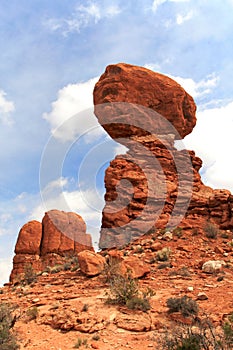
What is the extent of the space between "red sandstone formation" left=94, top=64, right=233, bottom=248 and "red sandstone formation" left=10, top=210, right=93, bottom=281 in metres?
15.9

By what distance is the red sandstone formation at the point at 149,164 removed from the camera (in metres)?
20.9

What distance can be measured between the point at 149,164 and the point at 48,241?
2043cm

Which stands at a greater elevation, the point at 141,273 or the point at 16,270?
the point at 16,270

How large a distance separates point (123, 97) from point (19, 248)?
22.1 metres

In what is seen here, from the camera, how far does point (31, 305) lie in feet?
37.8

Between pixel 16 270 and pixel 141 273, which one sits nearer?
pixel 141 273

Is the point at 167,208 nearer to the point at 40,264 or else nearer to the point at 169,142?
the point at 169,142

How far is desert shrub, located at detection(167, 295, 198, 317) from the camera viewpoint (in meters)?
9.48

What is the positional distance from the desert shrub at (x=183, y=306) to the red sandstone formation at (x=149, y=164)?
9738 mm

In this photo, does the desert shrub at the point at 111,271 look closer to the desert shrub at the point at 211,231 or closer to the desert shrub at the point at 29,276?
the desert shrub at the point at 29,276

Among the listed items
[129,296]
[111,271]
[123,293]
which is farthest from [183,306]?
[111,271]

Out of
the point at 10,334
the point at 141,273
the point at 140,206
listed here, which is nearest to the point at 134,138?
the point at 140,206

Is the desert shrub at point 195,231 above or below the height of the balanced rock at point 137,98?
below

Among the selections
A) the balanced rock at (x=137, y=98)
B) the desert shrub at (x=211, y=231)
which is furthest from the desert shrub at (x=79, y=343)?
the balanced rock at (x=137, y=98)
